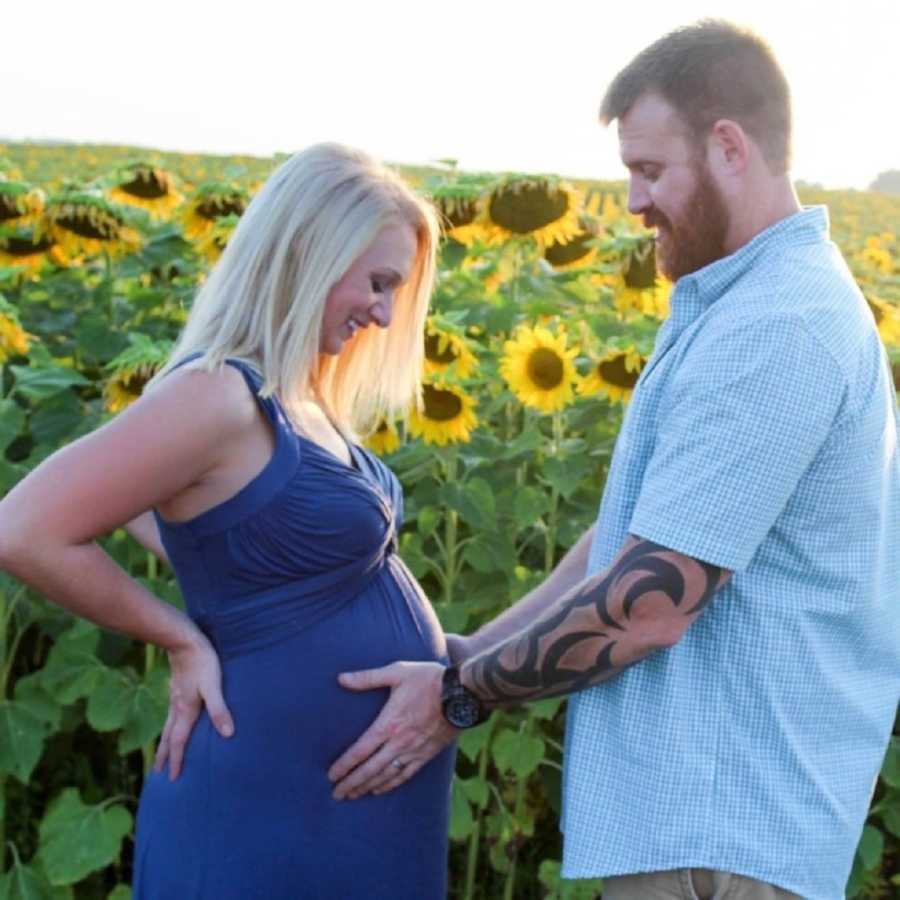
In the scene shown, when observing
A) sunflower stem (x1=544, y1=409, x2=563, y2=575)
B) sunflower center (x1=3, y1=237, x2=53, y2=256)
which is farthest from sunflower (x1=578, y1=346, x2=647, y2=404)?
sunflower center (x1=3, y1=237, x2=53, y2=256)

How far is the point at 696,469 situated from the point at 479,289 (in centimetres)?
279

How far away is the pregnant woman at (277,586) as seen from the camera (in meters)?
2.57

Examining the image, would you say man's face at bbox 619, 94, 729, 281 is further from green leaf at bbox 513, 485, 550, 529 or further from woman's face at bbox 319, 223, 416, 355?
green leaf at bbox 513, 485, 550, 529

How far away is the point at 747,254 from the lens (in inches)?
94.0

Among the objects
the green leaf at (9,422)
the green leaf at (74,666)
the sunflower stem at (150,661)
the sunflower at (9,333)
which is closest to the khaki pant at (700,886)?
the sunflower stem at (150,661)

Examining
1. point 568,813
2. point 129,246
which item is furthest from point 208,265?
point 568,813

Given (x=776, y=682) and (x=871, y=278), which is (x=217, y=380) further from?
(x=871, y=278)

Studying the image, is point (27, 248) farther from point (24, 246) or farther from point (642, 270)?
point (642, 270)

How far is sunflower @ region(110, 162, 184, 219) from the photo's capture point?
19.5ft

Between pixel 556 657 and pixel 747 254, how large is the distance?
61 cm

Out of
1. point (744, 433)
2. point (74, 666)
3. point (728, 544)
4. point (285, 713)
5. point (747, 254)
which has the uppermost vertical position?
point (747, 254)

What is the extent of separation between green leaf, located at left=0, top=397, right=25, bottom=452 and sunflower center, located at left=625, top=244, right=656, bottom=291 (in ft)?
5.41

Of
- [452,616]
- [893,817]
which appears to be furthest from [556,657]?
[893,817]

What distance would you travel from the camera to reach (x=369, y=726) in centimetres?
271
